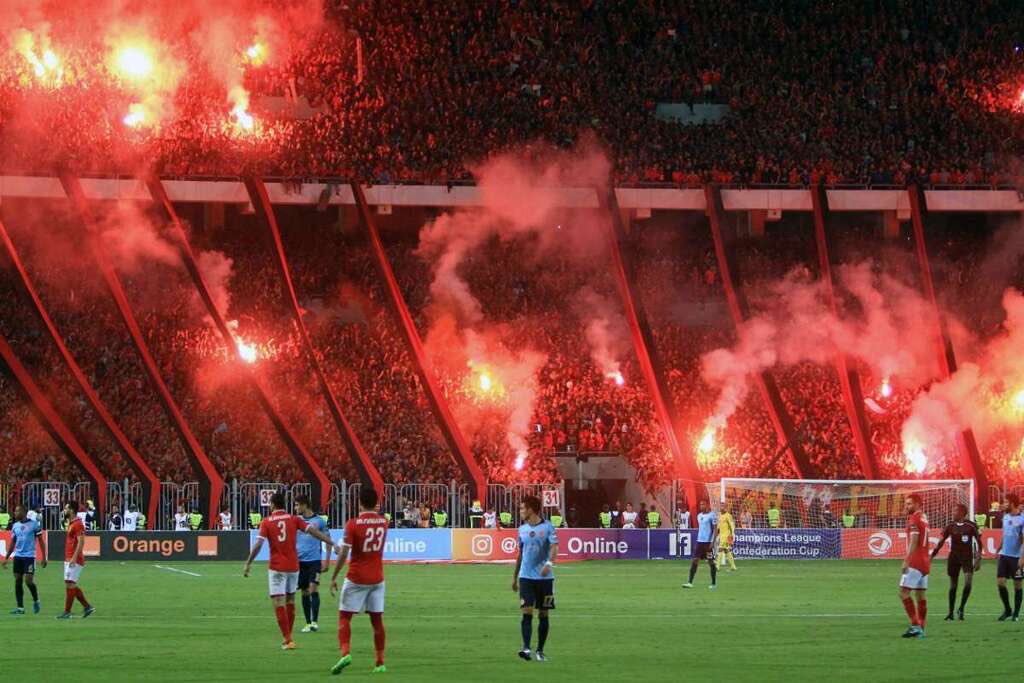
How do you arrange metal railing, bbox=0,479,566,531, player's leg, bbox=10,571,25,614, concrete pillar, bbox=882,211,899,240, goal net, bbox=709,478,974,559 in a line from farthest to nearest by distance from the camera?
1. concrete pillar, bbox=882,211,899,240
2. metal railing, bbox=0,479,566,531
3. goal net, bbox=709,478,974,559
4. player's leg, bbox=10,571,25,614

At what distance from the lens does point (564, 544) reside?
136 ft

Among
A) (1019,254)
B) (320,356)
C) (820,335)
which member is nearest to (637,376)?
(820,335)

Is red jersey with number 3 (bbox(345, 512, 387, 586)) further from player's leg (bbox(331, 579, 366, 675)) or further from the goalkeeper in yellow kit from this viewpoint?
the goalkeeper in yellow kit

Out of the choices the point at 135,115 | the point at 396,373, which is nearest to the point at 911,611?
the point at 396,373

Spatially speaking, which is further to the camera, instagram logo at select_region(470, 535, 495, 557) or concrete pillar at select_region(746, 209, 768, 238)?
concrete pillar at select_region(746, 209, 768, 238)

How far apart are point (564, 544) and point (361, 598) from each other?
2631cm

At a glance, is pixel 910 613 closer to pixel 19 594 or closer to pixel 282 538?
pixel 282 538

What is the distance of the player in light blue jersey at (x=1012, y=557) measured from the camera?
22.1m

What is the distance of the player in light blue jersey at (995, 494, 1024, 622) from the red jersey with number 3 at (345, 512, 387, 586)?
34.2ft

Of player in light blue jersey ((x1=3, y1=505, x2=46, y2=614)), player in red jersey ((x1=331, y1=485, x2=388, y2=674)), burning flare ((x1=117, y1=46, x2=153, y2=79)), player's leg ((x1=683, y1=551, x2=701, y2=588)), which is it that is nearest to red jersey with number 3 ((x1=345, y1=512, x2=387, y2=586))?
player in red jersey ((x1=331, y1=485, x2=388, y2=674))

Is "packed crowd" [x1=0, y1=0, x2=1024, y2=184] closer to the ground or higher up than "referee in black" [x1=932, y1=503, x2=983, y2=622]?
higher up

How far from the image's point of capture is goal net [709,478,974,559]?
138 feet

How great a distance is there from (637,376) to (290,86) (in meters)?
14.6

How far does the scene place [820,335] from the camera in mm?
49031
